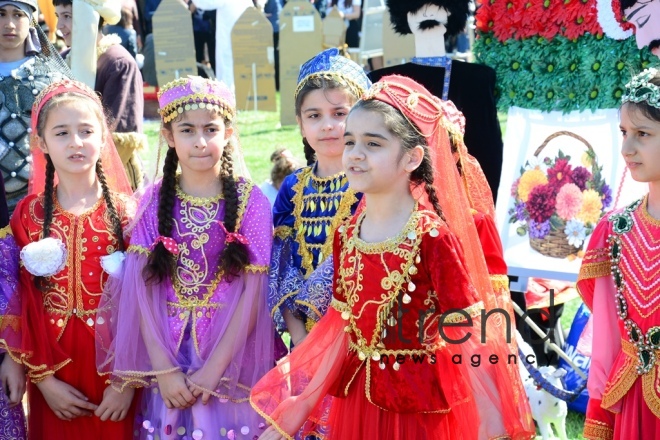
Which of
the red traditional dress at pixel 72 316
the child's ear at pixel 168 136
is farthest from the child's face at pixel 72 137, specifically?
the child's ear at pixel 168 136

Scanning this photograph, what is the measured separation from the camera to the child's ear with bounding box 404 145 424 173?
3.04 metres

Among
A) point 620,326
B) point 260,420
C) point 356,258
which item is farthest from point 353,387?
point 620,326

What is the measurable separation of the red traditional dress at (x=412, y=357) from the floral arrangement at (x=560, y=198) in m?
2.33

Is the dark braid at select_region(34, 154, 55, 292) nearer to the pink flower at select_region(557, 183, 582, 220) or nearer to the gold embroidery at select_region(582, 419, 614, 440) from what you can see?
the gold embroidery at select_region(582, 419, 614, 440)

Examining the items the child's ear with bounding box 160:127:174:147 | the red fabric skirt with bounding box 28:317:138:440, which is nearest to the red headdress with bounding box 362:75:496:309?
the child's ear with bounding box 160:127:174:147

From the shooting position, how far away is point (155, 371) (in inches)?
140

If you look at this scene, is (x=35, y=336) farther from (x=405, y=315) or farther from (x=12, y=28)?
(x=12, y=28)

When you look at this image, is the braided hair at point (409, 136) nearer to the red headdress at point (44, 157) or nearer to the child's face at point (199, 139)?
the child's face at point (199, 139)

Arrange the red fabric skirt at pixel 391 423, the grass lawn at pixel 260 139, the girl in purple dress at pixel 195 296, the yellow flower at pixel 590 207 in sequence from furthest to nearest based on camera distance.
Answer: the grass lawn at pixel 260 139
the yellow flower at pixel 590 207
the girl in purple dress at pixel 195 296
the red fabric skirt at pixel 391 423

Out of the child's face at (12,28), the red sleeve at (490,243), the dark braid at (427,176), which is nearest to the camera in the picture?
the dark braid at (427,176)

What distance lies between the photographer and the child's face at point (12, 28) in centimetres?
483

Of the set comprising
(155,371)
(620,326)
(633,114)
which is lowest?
(155,371)

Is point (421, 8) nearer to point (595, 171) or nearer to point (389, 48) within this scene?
point (595, 171)

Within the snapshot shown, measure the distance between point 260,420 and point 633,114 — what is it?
5.99 ft
